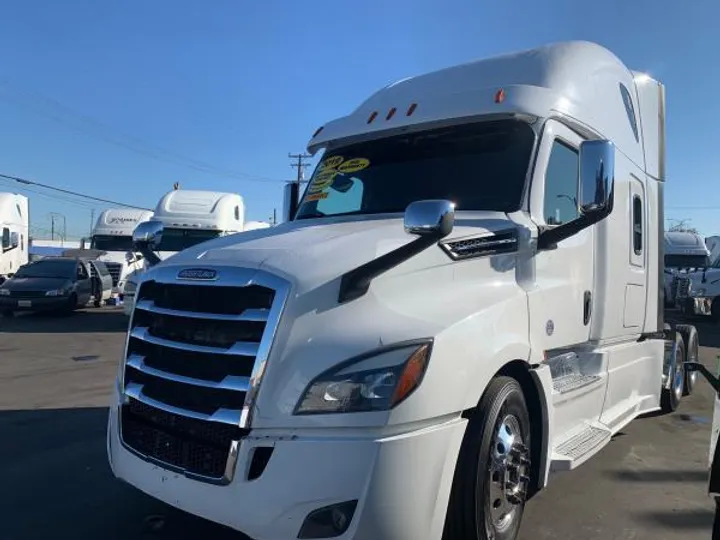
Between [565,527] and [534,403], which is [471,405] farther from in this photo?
[565,527]

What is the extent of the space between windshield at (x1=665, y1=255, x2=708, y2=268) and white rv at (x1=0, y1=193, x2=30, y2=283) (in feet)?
78.0

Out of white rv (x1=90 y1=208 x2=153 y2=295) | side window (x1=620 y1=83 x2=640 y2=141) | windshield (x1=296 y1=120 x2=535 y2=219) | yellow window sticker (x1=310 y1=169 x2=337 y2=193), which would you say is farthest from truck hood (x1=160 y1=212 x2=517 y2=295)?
white rv (x1=90 y1=208 x2=153 y2=295)

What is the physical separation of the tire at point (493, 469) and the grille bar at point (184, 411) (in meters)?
1.08

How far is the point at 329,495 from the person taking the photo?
2688 millimetres

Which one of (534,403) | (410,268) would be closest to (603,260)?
(534,403)

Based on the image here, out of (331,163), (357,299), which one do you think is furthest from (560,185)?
(357,299)

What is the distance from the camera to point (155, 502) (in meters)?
4.23

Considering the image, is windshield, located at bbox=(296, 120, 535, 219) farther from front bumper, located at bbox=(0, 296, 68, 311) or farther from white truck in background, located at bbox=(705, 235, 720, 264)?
white truck in background, located at bbox=(705, 235, 720, 264)

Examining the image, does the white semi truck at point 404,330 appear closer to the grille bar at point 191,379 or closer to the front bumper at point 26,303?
the grille bar at point 191,379

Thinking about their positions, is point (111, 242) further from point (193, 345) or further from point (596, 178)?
point (596, 178)

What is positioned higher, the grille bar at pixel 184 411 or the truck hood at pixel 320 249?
the truck hood at pixel 320 249

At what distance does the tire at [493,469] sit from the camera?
305 centimetres

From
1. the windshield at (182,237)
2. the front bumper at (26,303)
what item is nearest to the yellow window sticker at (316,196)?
the windshield at (182,237)

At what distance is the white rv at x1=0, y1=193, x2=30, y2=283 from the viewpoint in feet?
77.7
